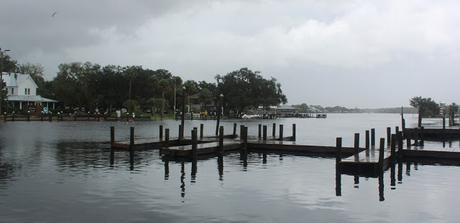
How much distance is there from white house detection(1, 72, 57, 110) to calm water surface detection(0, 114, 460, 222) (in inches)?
3278

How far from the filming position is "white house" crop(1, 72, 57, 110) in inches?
4311

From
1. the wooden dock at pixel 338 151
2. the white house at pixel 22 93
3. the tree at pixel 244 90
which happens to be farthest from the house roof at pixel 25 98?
the wooden dock at pixel 338 151

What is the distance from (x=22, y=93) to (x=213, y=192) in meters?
104

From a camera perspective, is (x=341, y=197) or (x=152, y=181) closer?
(x=341, y=197)

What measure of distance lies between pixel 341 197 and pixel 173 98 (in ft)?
378

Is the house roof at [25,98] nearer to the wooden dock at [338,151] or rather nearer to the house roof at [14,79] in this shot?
the house roof at [14,79]

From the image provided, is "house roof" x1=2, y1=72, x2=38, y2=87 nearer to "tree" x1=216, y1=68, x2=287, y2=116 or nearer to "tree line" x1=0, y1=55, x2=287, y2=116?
"tree line" x1=0, y1=55, x2=287, y2=116

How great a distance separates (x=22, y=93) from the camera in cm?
11419

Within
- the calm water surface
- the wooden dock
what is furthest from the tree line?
the calm water surface

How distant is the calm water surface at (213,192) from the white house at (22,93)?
8327 cm

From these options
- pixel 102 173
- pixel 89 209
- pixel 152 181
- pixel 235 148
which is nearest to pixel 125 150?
pixel 235 148

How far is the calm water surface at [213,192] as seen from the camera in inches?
643

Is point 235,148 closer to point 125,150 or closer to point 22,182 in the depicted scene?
point 125,150

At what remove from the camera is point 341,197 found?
19734 millimetres
